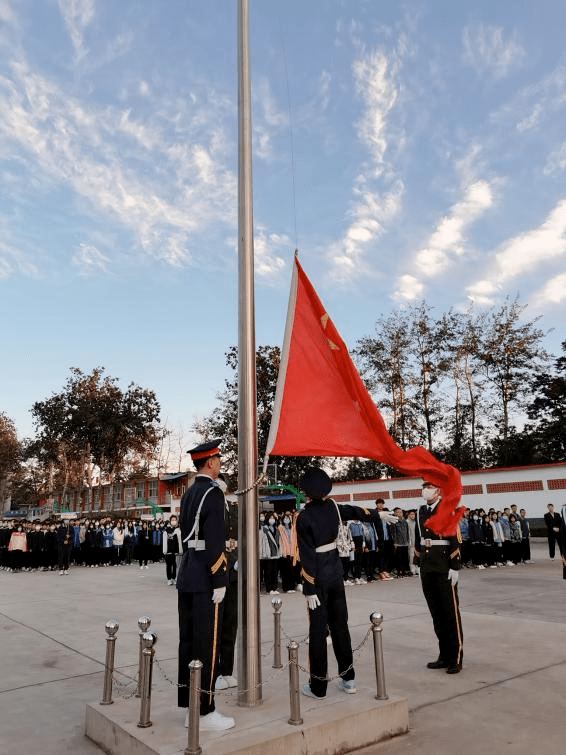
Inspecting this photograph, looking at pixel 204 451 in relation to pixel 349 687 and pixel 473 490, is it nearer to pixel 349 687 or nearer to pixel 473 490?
pixel 349 687

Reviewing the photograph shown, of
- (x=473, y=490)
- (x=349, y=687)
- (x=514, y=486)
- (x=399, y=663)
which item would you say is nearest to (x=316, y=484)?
(x=349, y=687)

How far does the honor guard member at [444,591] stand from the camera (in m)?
5.37

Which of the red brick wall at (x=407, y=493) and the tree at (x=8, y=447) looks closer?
the red brick wall at (x=407, y=493)

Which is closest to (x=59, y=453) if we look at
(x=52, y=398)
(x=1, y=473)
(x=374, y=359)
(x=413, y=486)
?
(x=52, y=398)

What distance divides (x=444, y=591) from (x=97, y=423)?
41.7 meters

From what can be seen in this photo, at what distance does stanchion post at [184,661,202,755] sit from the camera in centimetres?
317

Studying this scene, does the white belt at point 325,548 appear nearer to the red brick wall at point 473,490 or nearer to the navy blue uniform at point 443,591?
the navy blue uniform at point 443,591

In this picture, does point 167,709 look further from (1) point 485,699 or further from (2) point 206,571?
(1) point 485,699

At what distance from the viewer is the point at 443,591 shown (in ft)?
18.1

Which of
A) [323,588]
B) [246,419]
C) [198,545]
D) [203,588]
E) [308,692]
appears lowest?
[308,692]

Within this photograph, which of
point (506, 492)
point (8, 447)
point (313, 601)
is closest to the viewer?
point (313, 601)

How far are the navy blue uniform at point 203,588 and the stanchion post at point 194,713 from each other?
1.80 feet

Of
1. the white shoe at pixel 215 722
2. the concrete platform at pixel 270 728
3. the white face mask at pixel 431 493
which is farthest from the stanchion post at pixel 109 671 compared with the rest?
the white face mask at pixel 431 493

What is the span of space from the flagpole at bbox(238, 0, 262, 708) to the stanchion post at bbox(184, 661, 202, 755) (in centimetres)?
76
